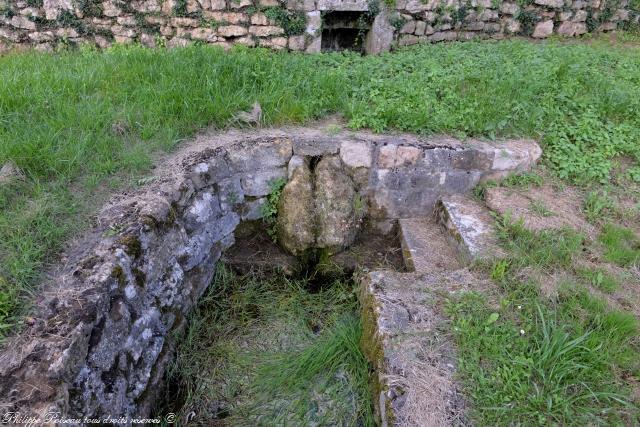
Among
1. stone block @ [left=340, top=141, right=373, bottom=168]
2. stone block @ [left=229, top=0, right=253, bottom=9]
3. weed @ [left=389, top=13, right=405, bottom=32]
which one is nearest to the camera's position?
stone block @ [left=340, top=141, right=373, bottom=168]

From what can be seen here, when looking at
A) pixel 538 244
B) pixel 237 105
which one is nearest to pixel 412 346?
pixel 538 244

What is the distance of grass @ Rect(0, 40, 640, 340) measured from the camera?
2.98 meters

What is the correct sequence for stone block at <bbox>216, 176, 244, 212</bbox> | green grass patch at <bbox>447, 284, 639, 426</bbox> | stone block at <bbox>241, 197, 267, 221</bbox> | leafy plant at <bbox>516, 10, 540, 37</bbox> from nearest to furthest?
green grass patch at <bbox>447, 284, 639, 426</bbox>
stone block at <bbox>216, 176, 244, 212</bbox>
stone block at <bbox>241, 197, 267, 221</bbox>
leafy plant at <bbox>516, 10, 540, 37</bbox>

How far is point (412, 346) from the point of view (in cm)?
239

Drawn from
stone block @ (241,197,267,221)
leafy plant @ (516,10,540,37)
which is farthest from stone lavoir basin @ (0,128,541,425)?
leafy plant @ (516,10,540,37)

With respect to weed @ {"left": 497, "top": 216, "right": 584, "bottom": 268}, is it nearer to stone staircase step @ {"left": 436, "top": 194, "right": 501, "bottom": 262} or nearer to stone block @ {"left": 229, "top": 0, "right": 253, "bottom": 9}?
stone staircase step @ {"left": 436, "top": 194, "right": 501, "bottom": 262}

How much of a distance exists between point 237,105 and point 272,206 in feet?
3.17

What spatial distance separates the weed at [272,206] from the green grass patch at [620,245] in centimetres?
250

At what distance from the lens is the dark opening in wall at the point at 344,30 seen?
5.83 metres

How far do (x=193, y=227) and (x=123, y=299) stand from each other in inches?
35.9

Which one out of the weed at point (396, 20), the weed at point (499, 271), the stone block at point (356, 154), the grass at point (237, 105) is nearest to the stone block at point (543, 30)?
the grass at point (237, 105)

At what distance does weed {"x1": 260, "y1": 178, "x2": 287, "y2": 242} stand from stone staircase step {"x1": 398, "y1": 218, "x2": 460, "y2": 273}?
112 centimetres

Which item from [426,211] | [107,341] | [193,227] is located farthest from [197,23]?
[107,341]

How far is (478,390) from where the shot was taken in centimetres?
215
